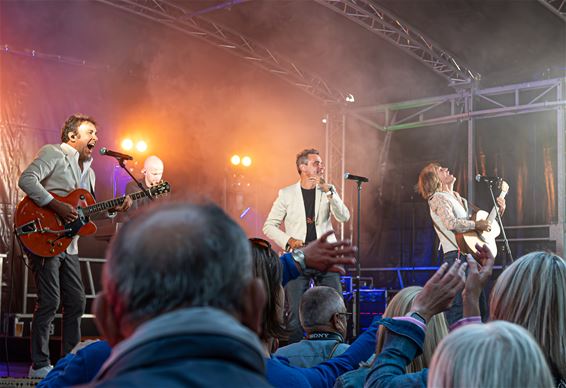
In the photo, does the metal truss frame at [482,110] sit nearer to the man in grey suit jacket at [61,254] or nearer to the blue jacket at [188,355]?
the man in grey suit jacket at [61,254]

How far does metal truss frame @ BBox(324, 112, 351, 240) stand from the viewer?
37.0ft

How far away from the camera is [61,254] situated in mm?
5121

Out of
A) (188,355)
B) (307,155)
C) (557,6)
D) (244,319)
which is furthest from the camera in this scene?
(557,6)

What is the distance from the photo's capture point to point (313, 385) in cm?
196

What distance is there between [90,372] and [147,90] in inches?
364

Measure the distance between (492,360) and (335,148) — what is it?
Result: 34.1 feet

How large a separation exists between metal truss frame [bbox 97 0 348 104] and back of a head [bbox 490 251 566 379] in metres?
7.96

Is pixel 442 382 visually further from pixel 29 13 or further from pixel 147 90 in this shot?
pixel 147 90

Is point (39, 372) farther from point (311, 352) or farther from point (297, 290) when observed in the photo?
point (311, 352)

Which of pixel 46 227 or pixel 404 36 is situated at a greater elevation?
pixel 404 36

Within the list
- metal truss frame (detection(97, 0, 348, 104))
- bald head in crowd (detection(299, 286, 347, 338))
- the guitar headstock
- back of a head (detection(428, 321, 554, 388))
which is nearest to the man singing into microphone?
the guitar headstock

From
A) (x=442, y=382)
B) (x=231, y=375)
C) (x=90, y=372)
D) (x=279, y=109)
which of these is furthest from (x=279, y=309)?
(x=279, y=109)

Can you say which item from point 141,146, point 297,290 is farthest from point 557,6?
point 141,146

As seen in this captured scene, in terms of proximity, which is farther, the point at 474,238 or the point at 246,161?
the point at 246,161
